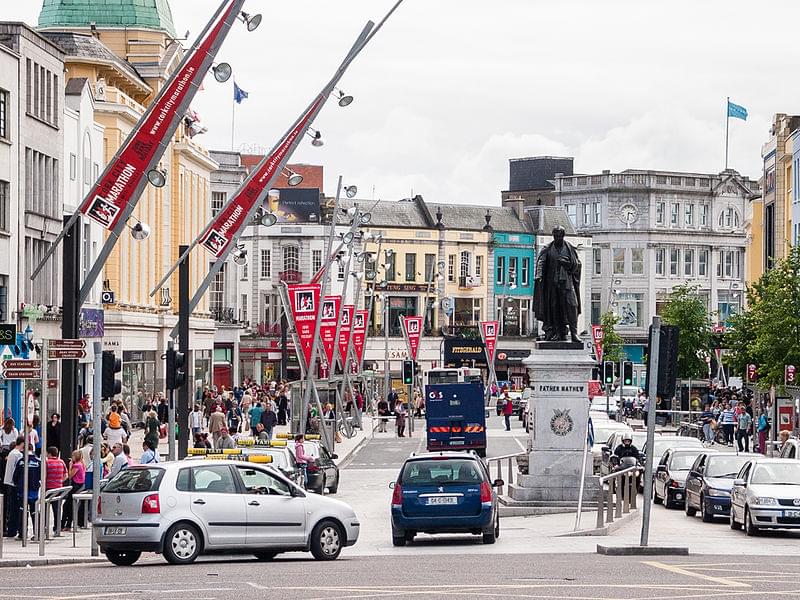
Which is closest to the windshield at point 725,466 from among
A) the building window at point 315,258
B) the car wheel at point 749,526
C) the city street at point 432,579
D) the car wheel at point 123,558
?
the car wheel at point 749,526

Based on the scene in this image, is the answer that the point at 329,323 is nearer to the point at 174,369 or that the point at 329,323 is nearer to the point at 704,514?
the point at 174,369

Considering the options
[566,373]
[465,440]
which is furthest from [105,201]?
[465,440]

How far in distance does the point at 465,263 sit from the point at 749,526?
93.0 meters

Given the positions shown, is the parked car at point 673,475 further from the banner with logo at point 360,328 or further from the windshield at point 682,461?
the banner with logo at point 360,328

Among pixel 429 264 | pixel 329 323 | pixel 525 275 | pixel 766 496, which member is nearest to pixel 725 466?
pixel 766 496

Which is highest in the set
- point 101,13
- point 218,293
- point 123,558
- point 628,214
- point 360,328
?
point 101,13

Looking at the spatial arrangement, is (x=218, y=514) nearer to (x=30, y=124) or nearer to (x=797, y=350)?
(x=30, y=124)

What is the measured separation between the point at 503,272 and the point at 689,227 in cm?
1587

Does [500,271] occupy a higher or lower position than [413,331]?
higher

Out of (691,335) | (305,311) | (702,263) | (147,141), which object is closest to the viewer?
(147,141)

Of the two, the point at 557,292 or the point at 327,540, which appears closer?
the point at 327,540

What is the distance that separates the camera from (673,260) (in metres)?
132

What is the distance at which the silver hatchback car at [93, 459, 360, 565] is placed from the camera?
2320 centimetres

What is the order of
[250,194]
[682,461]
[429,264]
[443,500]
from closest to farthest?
[443,500]
[250,194]
[682,461]
[429,264]
